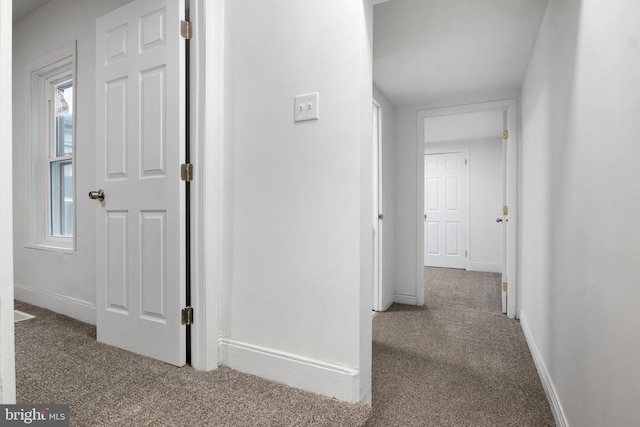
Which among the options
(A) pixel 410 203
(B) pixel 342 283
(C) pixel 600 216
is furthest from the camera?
(A) pixel 410 203

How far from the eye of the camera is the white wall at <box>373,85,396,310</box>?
342 cm

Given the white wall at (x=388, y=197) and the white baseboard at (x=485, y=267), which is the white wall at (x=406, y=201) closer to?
the white wall at (x=388, y=197)

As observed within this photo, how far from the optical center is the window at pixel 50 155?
116 inches

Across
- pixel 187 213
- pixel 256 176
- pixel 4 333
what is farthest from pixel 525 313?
pixel 4 333

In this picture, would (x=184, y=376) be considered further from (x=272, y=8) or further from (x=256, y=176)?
(x=272, y=8)

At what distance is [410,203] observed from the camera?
370cm

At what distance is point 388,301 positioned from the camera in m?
3.56

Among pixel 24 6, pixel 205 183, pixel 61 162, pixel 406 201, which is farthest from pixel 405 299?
pixel 24 6

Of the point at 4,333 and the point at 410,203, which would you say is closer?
the point at 4,333

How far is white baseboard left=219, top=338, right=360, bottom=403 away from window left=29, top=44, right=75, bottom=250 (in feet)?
6.73

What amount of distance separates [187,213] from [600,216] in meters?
1.72

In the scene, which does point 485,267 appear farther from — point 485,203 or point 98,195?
point 98,195

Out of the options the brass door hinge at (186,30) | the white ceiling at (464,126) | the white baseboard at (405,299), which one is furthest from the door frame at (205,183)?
the white ceiling at (464,126)

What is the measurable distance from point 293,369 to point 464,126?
4.34 metres
